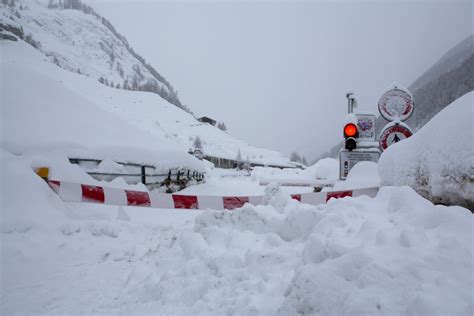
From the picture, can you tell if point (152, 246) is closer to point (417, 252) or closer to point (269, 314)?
point (269, 314)

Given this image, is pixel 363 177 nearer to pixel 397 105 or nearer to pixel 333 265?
pixel 397 105

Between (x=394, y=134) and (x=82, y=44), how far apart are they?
93.6 metres

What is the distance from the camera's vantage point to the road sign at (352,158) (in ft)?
18.8

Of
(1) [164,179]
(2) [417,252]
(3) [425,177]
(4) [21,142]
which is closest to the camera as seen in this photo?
(2) [417,252]

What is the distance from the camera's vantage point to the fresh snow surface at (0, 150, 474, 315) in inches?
56.0

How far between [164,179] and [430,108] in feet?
88.2

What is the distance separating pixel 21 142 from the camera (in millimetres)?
4586

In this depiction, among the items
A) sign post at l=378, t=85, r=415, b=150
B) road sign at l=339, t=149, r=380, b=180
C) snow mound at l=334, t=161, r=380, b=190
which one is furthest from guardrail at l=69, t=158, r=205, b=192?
sign post at l=378, t=85, r=415, b=150

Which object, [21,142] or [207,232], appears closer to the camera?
[207,232]

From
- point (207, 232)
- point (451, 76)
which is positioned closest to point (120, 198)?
point (207, 232)

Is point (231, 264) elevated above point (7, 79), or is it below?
below

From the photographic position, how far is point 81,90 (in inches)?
1861

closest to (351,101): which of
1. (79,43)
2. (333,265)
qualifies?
(333,265)

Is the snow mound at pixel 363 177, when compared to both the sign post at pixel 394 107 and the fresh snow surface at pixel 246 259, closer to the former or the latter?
the sign post at pixel 394 107
